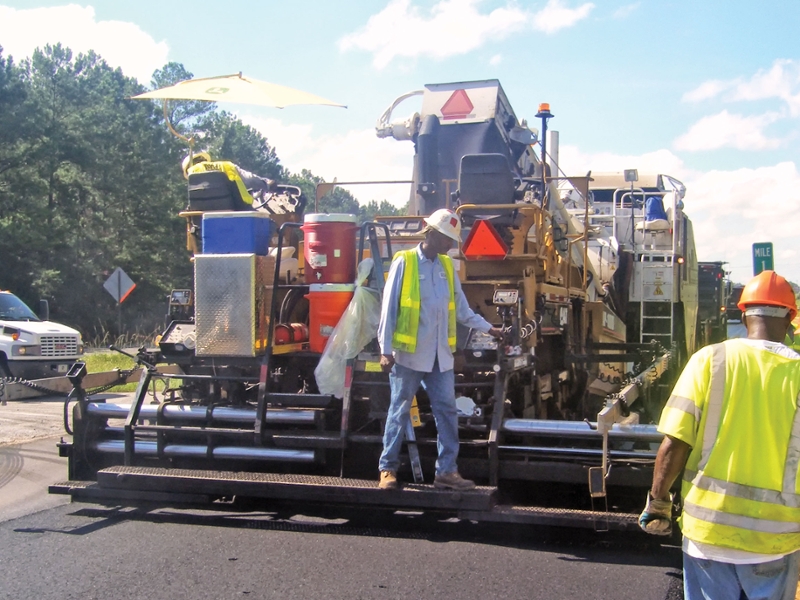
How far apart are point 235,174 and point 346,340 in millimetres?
1954

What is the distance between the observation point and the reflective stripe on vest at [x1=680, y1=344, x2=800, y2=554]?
2.84m

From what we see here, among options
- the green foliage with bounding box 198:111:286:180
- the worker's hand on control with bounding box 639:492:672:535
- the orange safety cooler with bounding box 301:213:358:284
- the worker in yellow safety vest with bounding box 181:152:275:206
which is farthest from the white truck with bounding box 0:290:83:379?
the green foliage with bounding box 198:111:286:180

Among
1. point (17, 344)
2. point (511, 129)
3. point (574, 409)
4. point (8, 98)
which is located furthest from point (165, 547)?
point (8, 98)

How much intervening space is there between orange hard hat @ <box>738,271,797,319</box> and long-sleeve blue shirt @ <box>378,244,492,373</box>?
8.78ft

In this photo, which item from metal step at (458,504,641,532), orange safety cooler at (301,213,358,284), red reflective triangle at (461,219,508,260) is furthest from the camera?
red reflective triangle at (461,219,508,260)

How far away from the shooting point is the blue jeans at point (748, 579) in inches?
112

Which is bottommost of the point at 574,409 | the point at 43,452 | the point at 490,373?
the point at 43,452

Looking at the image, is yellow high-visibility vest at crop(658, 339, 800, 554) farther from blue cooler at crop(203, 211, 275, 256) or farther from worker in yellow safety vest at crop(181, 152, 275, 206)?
worker in yellow safety vest at crop(181, 152, 275, 206)

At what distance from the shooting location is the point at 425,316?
5609mm

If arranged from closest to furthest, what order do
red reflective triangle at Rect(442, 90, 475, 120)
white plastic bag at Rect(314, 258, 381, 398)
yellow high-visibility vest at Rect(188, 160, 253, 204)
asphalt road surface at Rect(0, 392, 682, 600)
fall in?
asphalt road surface at Rect(0, 392, 682, 600)
white plastic bag at Rect(314, 258, 381, 398)
yellow high-visibility vest at Rect(188, 160, 253, 204)
red reflective triangle at Rect(442, 90, 475, 120)

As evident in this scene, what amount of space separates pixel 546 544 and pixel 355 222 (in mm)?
2707

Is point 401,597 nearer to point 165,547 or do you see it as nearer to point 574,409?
point 165,547

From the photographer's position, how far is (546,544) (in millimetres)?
5441

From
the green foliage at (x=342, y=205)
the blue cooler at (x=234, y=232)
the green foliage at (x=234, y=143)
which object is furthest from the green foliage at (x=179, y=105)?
the blue cooler at (x=234, y=232)
